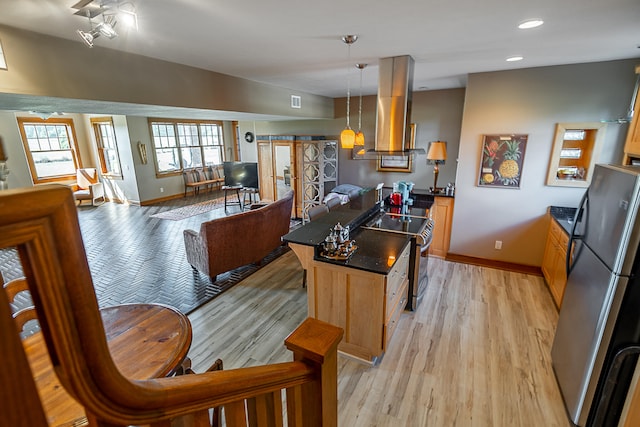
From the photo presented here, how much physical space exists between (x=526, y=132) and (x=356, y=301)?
3191 millimetres

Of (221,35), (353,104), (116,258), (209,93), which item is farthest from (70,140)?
(221,35)

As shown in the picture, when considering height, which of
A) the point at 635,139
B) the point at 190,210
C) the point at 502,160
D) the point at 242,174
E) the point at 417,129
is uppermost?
the point at 417,129

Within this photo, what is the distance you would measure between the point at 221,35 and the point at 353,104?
4.47 metres

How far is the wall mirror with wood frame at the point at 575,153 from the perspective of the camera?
11.5ft

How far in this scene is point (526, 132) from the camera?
12.3ft

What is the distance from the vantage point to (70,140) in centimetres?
787

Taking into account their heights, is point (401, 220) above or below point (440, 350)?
above

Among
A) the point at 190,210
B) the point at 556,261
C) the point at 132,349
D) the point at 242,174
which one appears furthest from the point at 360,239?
the point at 190,210

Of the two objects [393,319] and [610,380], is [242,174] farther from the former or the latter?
[610,380]

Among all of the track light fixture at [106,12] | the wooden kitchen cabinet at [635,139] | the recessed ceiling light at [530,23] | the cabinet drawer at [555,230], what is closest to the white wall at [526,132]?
the cabinet drawer at [555,230]

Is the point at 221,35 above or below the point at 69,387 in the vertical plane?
above

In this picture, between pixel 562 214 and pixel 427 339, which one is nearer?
pixel 427 339

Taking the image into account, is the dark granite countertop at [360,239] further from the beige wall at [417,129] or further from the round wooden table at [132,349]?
the beige wall at [417,129]

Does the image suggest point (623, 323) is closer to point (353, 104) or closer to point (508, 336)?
point (508, 336)
